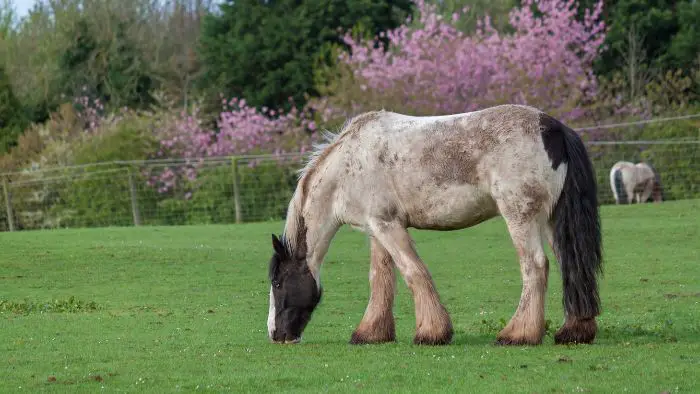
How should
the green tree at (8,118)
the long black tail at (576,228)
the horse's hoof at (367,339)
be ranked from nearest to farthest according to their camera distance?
the long black tail at (576,228), the horse's hoof at (367,339), the green tree at (8,118)

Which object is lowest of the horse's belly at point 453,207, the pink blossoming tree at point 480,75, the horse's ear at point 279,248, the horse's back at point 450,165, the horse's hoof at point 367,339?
the horse's hoof at point 367,339

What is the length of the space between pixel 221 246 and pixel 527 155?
40.8 ft

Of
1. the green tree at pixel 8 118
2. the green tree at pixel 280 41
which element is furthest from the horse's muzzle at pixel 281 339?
the green tree at pixel 280 41

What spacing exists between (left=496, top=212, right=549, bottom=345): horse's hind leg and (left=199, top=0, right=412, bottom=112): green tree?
34945 millimetres

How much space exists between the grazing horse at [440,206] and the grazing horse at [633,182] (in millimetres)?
18774

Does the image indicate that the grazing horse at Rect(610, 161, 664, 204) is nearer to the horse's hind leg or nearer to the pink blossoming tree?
the pink blossoming tree

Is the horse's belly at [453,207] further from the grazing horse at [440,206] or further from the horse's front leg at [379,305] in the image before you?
the horse's front leg at [379,305]

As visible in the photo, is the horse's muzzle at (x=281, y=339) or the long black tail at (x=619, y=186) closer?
the horse's muzzle at (x=281, y=339)

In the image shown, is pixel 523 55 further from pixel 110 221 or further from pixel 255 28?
pixel 255 28

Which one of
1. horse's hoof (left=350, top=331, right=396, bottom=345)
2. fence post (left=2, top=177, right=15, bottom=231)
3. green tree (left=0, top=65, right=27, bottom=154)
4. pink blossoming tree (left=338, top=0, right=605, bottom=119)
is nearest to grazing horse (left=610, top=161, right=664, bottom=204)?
pink blossoming tree (left=338, top=0, right=605, bottom=119)

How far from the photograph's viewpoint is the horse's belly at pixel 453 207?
32.7ft

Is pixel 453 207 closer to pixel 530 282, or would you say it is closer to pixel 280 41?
pixel 530 282

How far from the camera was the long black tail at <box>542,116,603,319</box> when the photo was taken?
9.54 metres

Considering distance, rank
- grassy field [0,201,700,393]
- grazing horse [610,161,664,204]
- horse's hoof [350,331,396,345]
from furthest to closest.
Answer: grazing horse [610,161,664,204] → horse's hoof [350,331,396,345] → grassy field [0,201,700,393]
